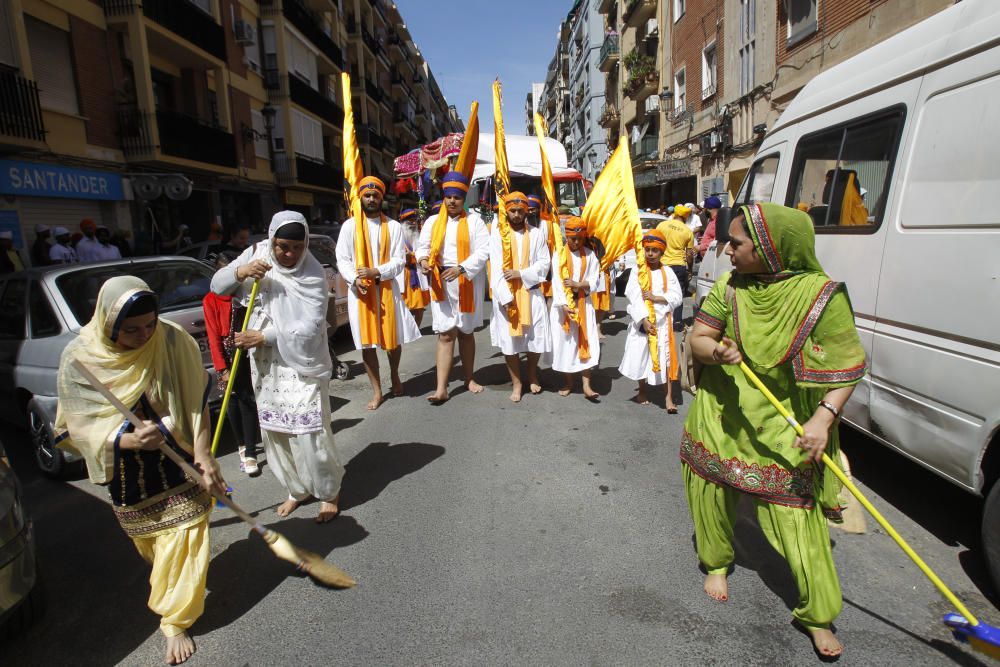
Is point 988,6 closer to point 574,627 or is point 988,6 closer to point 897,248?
point 897,248

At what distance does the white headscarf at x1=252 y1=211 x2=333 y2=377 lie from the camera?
3.36 meters

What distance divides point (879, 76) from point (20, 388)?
648cm

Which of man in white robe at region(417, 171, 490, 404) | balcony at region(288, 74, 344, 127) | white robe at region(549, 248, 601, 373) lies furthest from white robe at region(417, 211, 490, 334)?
balcony at region(288, 74, 344, 127)

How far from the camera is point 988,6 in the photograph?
9.48ft

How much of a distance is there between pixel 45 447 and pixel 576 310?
14.5 ft

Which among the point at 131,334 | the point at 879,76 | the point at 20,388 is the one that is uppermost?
the point at 879,76

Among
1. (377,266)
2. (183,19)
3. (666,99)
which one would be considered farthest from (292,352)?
(666,99)

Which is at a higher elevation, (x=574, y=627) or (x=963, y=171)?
(x=963, y=171)

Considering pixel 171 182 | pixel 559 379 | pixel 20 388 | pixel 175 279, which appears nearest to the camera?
pixel 20 388

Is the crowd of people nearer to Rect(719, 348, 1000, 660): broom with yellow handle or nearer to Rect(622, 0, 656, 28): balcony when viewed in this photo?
Rect(719, 348, 1000, 660): broom with yellow handle

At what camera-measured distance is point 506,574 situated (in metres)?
2.97

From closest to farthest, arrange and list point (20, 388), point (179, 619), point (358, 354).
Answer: point (179, 619) → point (20, 388) → point (358, 354)

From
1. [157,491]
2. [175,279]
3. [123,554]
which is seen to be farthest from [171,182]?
[157,491]

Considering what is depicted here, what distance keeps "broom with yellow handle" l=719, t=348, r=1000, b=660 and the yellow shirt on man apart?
250 inches
